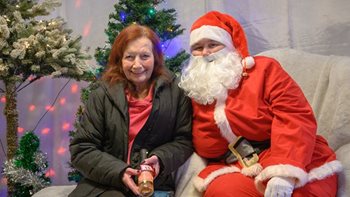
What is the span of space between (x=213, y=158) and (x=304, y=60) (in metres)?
0.79

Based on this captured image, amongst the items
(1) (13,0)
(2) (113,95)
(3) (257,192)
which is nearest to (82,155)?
(2) (113,95)

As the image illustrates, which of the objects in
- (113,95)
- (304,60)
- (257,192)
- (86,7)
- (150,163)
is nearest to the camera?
(257,192)

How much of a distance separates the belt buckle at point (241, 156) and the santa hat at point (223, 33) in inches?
14.2

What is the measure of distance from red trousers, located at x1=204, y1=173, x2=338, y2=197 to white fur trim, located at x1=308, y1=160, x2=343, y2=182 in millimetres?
17

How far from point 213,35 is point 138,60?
0.38 metres

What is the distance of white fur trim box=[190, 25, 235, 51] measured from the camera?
1.93 m

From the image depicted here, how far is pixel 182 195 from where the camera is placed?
1.87 meters

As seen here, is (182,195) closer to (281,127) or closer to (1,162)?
(281,127)

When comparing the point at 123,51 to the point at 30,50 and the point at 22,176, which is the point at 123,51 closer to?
the point at 30,50

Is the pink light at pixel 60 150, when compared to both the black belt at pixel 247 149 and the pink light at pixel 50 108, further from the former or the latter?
the black belt at pixel 247 149

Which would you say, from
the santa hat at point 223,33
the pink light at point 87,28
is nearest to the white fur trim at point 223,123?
the santa hat at point 223,33

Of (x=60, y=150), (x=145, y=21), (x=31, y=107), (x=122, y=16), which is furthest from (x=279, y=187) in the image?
(x=31, y=107)

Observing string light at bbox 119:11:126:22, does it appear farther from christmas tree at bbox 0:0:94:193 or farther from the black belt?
the black belt

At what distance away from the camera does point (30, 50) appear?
7.77 feet
